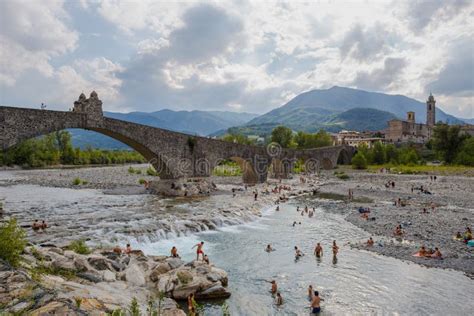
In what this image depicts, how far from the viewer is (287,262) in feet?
51.3

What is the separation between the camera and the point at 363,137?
145 m

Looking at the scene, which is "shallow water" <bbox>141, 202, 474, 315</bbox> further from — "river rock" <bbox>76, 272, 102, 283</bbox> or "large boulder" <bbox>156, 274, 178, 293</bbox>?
"river rock" <bbox>76, 272, 102, 283</bbox>

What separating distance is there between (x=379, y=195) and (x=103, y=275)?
34.0 metres

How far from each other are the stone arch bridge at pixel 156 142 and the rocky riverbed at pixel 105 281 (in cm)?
1299

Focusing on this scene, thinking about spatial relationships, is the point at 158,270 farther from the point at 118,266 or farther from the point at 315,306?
the point at 315,306

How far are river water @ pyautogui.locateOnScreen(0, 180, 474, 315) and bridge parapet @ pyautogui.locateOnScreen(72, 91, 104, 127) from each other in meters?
6.44

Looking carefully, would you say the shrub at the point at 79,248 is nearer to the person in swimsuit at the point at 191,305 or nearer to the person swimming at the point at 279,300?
the person in swimsuit at the point at 191,305

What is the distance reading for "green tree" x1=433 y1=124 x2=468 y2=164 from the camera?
78500mm

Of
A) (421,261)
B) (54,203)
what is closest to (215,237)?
(421,261)

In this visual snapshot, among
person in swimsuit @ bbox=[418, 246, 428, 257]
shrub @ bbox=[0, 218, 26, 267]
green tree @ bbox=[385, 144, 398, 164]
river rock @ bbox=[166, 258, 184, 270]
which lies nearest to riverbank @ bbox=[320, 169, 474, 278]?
person in swimsuit @ bbox=[418, 246, 428, 257]

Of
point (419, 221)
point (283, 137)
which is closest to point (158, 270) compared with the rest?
point (419, 221)

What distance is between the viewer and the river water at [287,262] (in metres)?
11.4

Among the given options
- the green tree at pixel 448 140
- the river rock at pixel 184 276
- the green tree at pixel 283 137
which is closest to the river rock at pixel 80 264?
Answer: the river rock at pixel 184 276

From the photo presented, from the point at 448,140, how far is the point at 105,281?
85.1 metres
